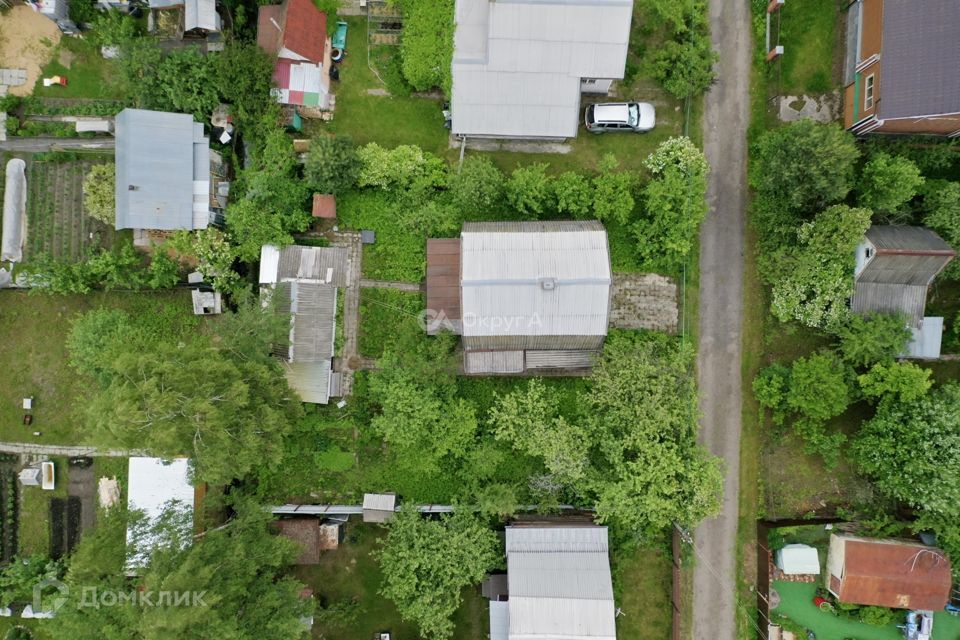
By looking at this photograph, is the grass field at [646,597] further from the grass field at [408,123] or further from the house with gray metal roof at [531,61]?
the house with gray metal roof at [531,61]

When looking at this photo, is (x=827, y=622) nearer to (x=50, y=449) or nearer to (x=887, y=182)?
(x=887, y=182)

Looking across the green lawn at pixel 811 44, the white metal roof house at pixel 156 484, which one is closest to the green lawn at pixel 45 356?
the white metal roof house at pixel 156 484

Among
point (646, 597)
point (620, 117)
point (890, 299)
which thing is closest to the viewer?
point (890, 299)

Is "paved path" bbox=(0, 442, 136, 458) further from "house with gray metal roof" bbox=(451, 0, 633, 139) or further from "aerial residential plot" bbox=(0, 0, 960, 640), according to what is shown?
"house with gray metal roof" bbox=(451, 0, 633, 139)

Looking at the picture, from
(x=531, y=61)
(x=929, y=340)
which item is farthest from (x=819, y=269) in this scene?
(x=531, y=61)

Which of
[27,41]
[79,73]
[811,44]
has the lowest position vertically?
[79,73]
